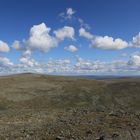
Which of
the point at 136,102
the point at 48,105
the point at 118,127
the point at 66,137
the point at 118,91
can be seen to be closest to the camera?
the point at 66,137

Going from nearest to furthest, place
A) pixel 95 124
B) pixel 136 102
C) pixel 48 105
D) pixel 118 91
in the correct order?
pixel 95 124 → pixel 48 105 → pixel 136 102 → pixel 118 91

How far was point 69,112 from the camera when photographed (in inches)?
1812

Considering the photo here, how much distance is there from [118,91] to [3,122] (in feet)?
167

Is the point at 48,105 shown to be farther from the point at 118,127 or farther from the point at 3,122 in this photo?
the point at 118,127

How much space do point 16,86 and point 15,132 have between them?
59874 millimetres

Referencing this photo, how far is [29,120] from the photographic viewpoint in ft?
129

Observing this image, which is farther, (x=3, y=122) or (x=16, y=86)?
(x=16, y=86)

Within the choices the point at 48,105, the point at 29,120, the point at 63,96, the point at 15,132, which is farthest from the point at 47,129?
the point at 63,96

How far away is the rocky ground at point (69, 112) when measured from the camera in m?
29.1

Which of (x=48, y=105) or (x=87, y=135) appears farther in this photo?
(x=48, y=105)

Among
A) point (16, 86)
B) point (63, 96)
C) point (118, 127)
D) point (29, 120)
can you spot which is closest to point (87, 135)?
point (118, 127)

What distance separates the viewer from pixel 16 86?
296 ft

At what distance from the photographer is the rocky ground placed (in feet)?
95.5

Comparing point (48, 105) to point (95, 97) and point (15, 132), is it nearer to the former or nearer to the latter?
point (95, 97)
